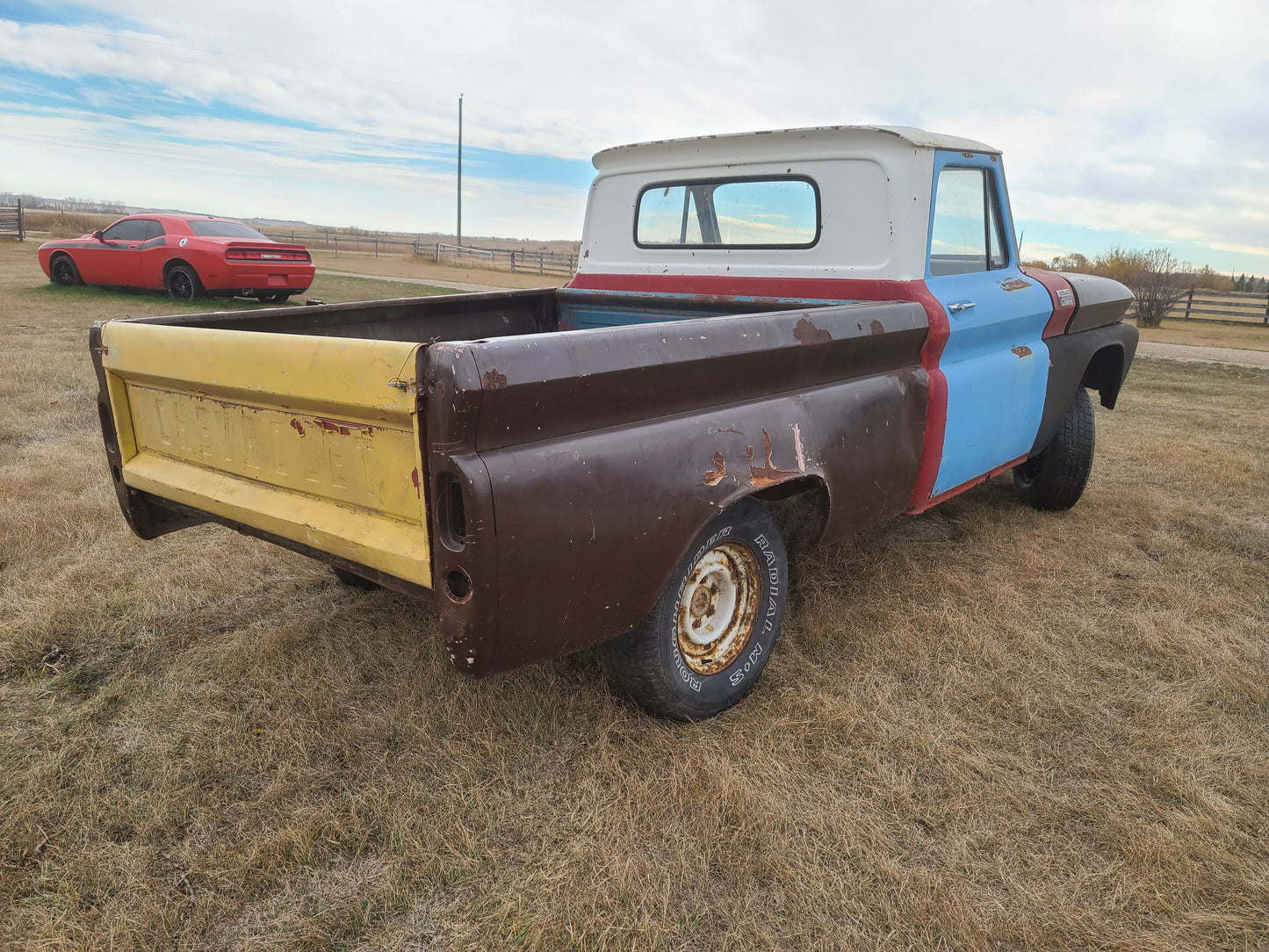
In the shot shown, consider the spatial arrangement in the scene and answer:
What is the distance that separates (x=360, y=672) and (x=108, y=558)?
4.90ft

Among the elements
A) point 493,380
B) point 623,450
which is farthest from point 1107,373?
point 493,380

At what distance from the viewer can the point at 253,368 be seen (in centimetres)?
216

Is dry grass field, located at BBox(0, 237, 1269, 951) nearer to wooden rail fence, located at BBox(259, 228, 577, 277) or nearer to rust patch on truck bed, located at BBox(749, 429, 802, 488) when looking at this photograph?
rust patch on truck bed, located at BBox(749, 429, 802, 488)

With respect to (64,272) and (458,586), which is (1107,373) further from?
(64,272)

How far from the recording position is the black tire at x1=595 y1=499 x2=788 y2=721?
2.27 m

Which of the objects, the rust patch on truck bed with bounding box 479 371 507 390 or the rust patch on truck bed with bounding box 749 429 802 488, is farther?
the rust patch on truck bed with bounding box 749 429 802 488

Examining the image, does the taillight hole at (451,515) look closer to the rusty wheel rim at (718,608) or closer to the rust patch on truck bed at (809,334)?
the rusty wheel rim at (718,608)

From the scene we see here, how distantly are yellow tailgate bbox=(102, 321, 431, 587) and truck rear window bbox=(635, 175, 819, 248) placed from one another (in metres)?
2.14

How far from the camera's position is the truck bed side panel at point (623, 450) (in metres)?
1.81

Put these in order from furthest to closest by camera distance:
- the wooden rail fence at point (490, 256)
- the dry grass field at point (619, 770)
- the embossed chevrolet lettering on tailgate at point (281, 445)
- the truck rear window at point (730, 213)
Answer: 1. the wooden rail fence at point (490, 256)
2. the truck rear window at point (730, 213)
3. the embossed chevrolet lettering on tailgate at point (281, 445)
4. the dry grass field at point (619, 770)

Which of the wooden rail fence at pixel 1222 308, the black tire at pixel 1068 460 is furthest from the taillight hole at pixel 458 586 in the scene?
the wooden rail fence at pixel 1222 308

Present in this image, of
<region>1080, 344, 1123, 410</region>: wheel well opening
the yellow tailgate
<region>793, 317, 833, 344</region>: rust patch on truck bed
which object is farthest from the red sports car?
<region>793, 317, 833, 344</region>: rust patch on truck bed

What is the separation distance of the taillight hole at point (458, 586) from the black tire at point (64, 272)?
44.2 feet

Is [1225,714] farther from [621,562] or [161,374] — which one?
[161,374]
